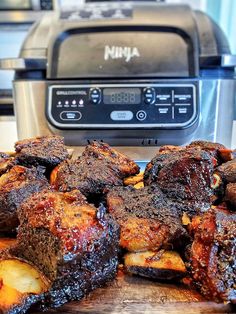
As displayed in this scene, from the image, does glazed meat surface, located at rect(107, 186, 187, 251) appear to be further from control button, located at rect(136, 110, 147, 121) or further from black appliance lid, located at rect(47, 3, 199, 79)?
black appliance lid, located at rect(47, 3, 199, 79)

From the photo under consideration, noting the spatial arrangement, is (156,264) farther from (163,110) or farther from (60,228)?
(163,110)

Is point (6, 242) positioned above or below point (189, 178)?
below

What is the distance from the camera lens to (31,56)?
1.59m

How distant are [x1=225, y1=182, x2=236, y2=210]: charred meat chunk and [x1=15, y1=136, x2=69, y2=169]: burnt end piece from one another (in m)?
0.44

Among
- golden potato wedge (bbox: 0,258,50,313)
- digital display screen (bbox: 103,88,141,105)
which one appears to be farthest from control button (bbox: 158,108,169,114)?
golden potato wedge (bbox: 0,258,50,313)

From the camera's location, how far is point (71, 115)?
1513 millimetres

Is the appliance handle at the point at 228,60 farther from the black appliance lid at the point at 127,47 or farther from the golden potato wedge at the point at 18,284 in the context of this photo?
the golden potato wedge at the point at 18,284

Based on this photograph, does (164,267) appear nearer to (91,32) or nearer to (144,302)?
(144,302)

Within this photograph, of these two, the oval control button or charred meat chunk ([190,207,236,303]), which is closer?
charred meat chunk ([190,207,236,303])

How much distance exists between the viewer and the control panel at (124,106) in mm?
1492

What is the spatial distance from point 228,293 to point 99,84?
1119 mm

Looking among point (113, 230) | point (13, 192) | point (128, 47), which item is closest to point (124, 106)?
point (128, 47)

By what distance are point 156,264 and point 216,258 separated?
0.35 ft

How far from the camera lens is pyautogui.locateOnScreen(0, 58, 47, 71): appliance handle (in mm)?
1540
